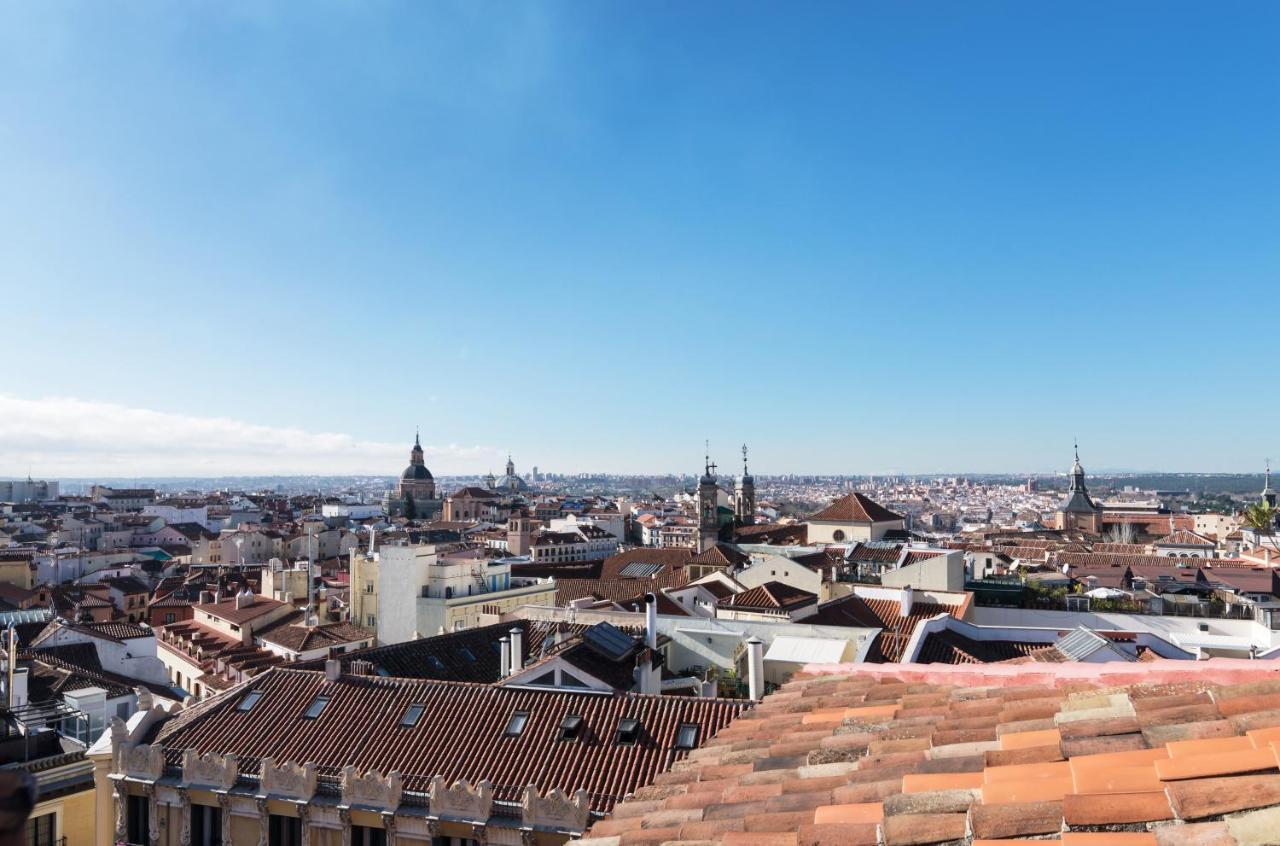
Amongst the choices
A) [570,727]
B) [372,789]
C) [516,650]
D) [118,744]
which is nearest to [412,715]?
[372,789]

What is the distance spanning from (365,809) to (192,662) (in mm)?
24626

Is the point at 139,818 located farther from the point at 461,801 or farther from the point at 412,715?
the point at 461,801

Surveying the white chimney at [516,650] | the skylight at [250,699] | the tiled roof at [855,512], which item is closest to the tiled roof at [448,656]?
the white chimney at [516,650]

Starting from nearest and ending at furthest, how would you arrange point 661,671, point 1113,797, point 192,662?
point 1113,797
point 661,671
point 192,662

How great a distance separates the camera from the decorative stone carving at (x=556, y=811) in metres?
11.8

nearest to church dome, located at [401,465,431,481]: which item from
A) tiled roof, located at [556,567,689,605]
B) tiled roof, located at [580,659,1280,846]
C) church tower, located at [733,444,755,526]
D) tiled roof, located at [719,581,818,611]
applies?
church tower, located at [733,444,755,526]

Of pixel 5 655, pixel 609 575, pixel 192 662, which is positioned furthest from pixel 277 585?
pixel 5 655

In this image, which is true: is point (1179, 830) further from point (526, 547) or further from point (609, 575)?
point (526, 547)

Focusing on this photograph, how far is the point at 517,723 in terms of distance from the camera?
14.5 m

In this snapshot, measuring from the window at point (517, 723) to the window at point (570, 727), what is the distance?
28.4 inches

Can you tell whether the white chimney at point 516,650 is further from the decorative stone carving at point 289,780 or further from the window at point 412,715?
the decorative stone carving at point 289,780

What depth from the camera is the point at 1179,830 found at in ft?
8.14

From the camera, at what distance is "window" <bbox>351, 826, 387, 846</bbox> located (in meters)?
12.8

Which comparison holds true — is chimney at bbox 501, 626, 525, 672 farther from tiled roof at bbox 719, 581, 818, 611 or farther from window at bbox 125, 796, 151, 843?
tiled roof at bbox 719, 581, 818, 611
